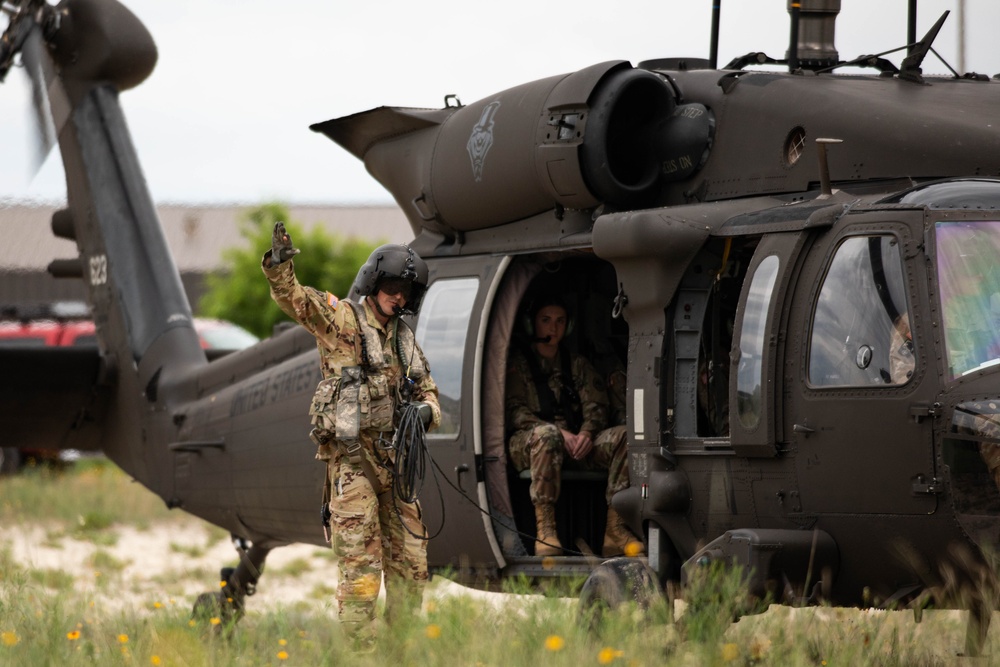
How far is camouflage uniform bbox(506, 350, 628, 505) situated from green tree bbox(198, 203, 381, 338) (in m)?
23.3

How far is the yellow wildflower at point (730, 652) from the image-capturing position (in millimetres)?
4914

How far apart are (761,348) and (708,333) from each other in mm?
587

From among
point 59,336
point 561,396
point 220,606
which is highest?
point 561,396

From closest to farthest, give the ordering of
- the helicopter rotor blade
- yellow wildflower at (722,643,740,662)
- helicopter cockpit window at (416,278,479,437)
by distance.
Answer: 1. yellow wildflower at (722,643,740,662)
2. helicopter cockpit window at (416,278,479,437)
3. the helicopter rotor blade

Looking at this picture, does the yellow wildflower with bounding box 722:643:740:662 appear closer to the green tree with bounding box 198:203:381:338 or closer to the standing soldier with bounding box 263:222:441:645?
the standing soldier with bounding box 263:222:441:645

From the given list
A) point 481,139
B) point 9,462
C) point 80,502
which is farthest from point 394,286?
point 9,462

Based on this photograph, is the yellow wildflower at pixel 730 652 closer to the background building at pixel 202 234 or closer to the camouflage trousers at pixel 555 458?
the camouflage trousers at pixel 555 458

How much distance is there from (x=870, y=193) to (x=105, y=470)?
16121 millimetres

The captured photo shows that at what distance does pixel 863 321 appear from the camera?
541cm

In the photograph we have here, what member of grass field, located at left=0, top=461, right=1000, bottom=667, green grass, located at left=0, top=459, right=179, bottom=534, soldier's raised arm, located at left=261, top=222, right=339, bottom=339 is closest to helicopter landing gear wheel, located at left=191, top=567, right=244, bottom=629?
grass field, located at left=0, top=461, right=1000, bottom=667

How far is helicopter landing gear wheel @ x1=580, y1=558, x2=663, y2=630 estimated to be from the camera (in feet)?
18.9

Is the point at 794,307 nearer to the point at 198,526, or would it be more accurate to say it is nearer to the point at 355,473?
the point at 355,473

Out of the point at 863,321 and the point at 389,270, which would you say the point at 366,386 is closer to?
the point at 389,270

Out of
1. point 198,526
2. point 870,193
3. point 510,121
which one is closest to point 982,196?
point 870,193
